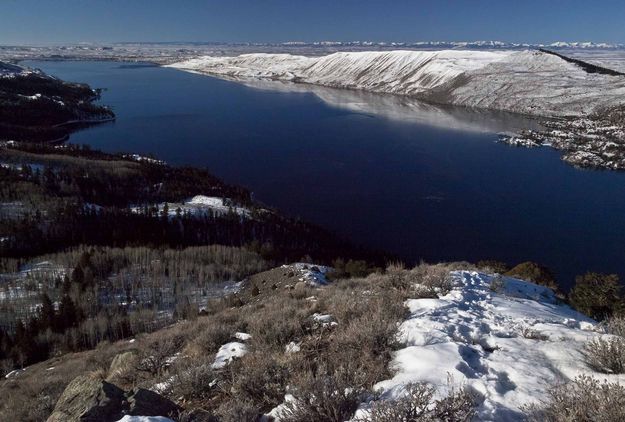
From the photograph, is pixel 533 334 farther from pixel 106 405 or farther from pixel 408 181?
pixel 408 181

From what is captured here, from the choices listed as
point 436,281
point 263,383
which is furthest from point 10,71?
point 263,383

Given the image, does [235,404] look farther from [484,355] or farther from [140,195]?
[140,195]

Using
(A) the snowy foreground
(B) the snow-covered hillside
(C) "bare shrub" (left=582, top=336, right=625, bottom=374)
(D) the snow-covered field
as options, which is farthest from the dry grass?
(B) the snow-covered hillside

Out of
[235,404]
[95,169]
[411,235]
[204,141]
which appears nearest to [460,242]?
[411,235]

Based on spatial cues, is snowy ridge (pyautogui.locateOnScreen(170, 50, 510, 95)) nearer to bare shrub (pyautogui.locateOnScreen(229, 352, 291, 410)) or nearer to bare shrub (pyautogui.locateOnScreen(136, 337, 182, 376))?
bare shrub (pyautogui.locateOnScreen(136, 337, 182, 376))

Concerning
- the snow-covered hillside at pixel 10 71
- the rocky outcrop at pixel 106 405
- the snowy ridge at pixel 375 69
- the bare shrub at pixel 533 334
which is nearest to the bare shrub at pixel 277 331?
the rocky outcrop at pixel 106 405
